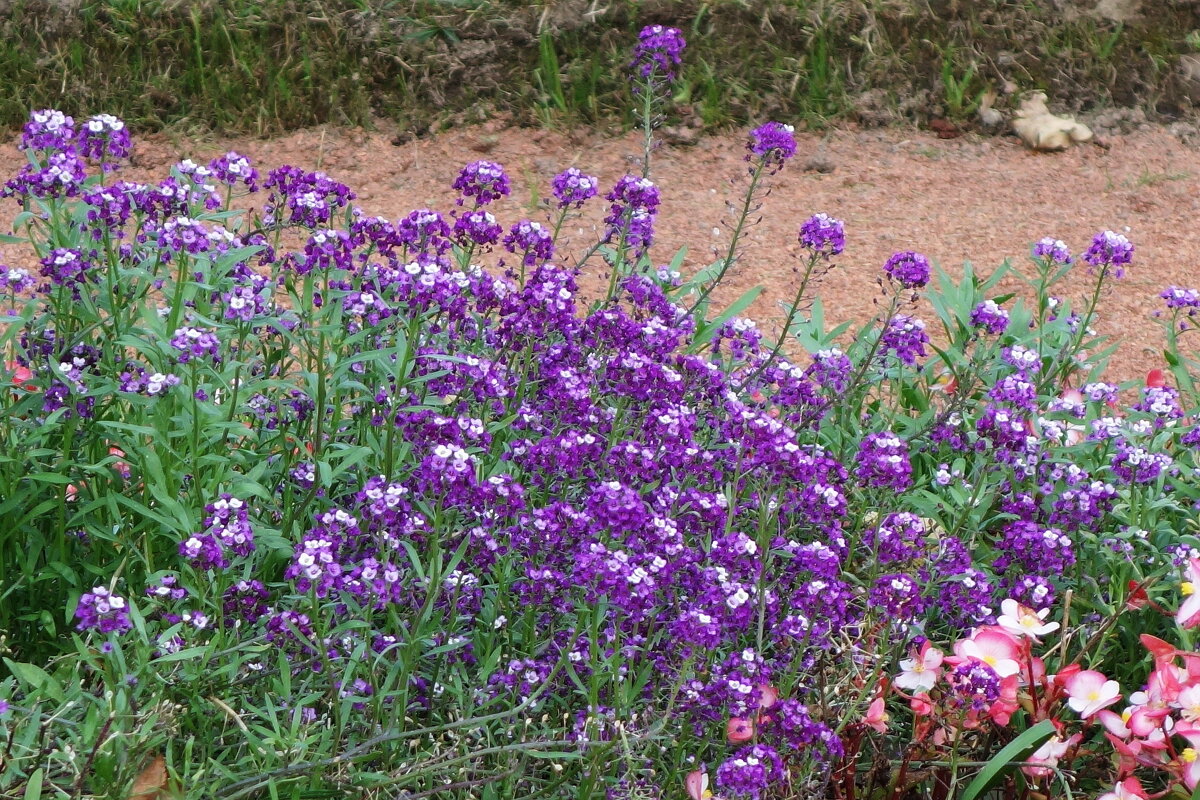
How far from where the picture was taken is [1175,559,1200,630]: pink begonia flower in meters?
2.86

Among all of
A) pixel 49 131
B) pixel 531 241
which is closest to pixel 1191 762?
pixel 531 241

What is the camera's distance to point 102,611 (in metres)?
2.39

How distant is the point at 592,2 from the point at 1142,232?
279 cm

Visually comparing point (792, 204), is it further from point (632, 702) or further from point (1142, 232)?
point (632, 702)

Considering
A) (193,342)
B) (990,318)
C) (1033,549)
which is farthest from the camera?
(990,318)

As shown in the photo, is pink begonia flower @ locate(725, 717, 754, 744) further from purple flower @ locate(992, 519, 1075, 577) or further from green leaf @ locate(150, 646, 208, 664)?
green leaf @ locate(150, 646, 208, 664)

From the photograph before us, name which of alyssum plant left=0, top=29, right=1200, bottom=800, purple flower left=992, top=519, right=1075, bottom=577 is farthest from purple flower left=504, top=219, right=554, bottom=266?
purple flower left=992, top=519, right=1075, bottom=577

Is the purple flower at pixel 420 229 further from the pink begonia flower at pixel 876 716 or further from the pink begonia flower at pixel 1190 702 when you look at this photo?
the pink begonia flower at pixel 1190 702

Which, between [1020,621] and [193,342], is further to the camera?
[1020,621]

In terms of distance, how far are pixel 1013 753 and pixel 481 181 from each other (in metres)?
1.62

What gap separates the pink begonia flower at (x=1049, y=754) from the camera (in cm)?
279

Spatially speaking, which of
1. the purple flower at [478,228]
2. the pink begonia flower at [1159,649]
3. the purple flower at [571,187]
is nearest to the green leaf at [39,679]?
the purple flower at [478,228]

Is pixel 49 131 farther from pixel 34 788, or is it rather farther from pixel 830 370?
pixel 830 370

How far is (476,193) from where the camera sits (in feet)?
10.3
